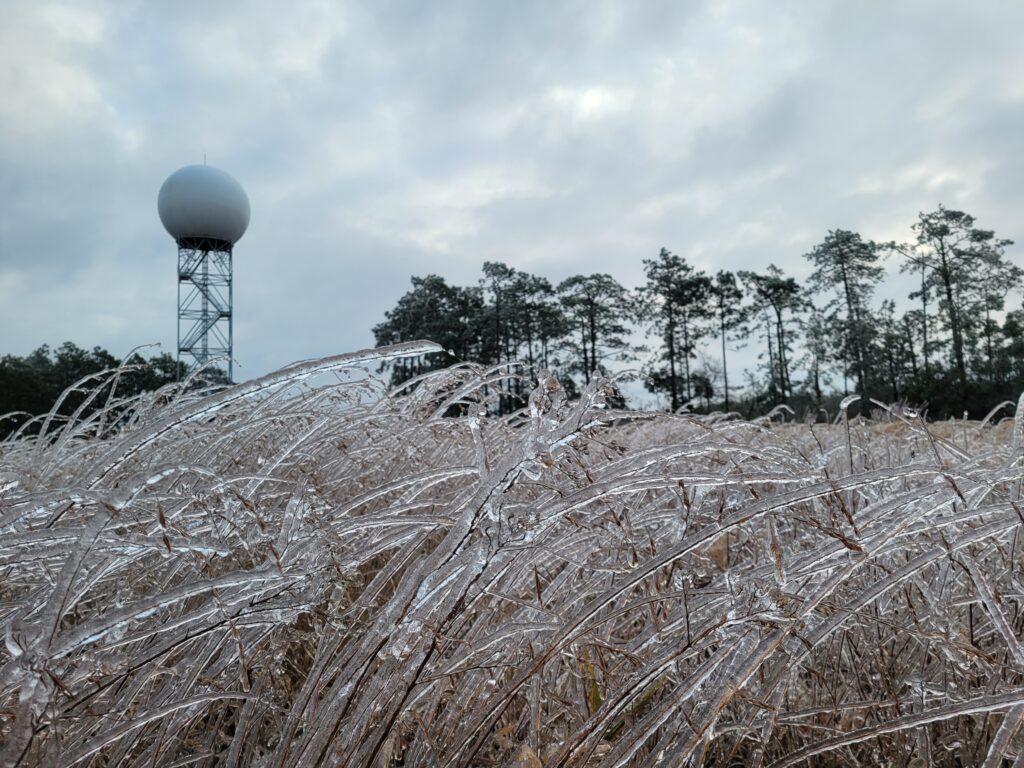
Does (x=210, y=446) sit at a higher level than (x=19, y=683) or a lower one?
higher

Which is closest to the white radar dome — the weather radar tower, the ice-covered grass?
the weather radar tower

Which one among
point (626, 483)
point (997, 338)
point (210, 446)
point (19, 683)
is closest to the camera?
point (19, 683)

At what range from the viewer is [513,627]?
94 centimetres

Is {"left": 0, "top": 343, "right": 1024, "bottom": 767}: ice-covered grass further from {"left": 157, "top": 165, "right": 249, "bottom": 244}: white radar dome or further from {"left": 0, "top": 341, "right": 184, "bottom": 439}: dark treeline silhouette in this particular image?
{"left": 157, "top": 165, "right": 249, "bottom": 244}: white radar dome

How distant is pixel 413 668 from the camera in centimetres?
81

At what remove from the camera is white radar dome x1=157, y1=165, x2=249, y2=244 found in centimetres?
2278

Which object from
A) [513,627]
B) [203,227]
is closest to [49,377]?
[203,227]

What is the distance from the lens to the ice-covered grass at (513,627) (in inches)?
29.6

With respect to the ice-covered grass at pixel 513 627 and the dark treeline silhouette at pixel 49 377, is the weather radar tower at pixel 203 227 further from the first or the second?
the ice-covered grass at pixel 513 627

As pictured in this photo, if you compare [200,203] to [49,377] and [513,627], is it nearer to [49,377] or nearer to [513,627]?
[49,377]

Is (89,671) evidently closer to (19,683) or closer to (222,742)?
(19,683)

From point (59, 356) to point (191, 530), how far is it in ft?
97.4

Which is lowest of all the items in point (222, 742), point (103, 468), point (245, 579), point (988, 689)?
point (222, 742)

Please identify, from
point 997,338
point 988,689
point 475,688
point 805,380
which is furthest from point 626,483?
point 805,380
